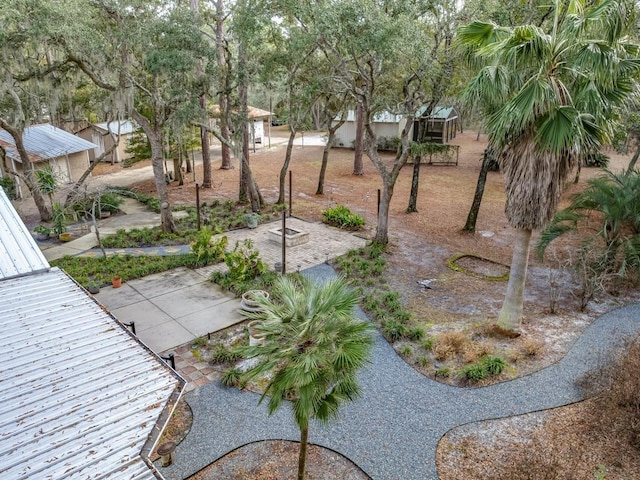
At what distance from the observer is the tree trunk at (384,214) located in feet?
45.3

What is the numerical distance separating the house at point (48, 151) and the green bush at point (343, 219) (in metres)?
10.7

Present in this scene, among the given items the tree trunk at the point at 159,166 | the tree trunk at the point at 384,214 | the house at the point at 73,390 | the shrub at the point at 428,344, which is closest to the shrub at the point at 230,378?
the house at the point at 73,390

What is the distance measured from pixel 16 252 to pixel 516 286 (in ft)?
29.7

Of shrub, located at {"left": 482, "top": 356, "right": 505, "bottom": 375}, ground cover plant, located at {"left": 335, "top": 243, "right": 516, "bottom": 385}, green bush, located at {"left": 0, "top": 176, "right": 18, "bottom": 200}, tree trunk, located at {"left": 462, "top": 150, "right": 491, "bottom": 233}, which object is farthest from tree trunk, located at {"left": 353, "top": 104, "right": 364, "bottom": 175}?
shrub, located at {"left": 482, "top": 356, "right": 505, "bottom": 375}

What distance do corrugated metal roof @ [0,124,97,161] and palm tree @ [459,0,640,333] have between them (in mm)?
18718

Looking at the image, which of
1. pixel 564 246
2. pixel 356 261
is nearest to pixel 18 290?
pixel 356 261

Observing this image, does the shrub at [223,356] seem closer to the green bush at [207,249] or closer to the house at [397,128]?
the green bush at [207,249]

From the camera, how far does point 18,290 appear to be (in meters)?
6.80

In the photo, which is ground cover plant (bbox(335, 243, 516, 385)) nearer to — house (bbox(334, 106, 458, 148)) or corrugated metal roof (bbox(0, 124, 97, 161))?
corrugated metal roof (bbox(0, 124, 97, 161))

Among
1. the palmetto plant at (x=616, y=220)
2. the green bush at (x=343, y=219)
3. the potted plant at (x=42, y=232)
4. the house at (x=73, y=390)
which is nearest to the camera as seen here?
the house at (x=73, y=390)

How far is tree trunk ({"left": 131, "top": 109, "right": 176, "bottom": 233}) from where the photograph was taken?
46.5 feet

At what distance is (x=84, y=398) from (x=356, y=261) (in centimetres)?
907

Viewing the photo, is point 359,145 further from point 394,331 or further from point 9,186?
point 9,186

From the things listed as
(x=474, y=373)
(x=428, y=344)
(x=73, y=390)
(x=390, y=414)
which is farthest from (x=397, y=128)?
(x=73, y=390)
